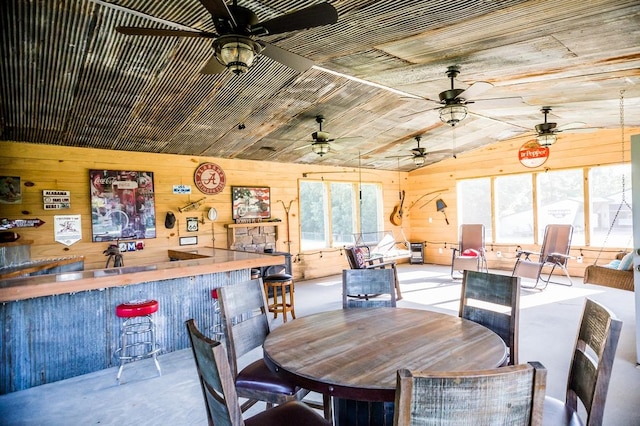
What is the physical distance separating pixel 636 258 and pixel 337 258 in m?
5.71

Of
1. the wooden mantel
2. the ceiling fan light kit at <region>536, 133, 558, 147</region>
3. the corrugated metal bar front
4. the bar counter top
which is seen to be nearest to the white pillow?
the ceiling fan light kit at <region>536, 133, 558, 147</region>

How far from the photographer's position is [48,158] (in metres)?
5.04

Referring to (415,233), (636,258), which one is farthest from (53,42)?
(415,233)

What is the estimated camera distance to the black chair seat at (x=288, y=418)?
65.0 inches

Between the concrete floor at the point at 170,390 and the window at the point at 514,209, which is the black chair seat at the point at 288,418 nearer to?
the concrete floor at the point at 170,390

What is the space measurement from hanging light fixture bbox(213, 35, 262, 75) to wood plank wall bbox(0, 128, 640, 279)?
4028mm

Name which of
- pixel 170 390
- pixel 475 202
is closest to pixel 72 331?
pixel 170 390

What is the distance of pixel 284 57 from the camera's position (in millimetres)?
2867

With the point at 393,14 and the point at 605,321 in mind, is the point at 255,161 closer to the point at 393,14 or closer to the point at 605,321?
the point at 393,14

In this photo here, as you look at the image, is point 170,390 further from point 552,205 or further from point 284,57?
point 552,205

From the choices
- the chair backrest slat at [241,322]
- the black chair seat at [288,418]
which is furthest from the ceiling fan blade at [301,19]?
the black chair seat at [288,418]

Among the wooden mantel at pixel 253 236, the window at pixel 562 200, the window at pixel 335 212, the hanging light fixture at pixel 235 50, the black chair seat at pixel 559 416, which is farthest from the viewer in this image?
the window at pixel 335 212

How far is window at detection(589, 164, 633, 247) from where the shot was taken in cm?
679

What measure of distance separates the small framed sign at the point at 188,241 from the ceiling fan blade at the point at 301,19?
4.54m
